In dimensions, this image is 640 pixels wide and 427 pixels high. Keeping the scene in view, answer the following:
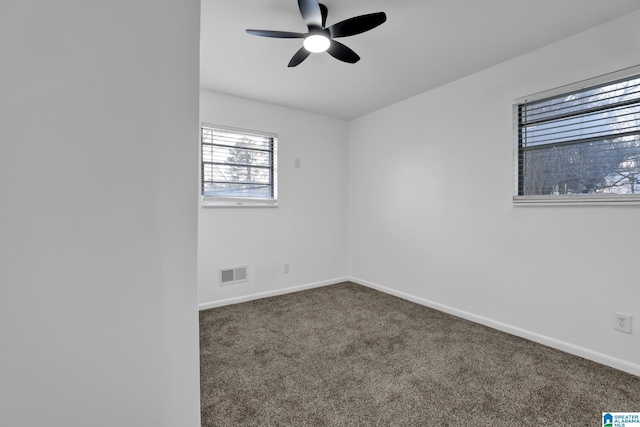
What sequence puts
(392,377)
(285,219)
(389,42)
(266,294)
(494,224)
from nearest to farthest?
(392,377)
(389,42)
(494,224)
(266,294)
(285,219)

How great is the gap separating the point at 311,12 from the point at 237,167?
2.08m

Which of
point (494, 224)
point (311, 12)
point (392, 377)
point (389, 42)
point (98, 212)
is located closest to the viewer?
point (98, 212)

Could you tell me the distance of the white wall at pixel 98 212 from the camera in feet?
2.02

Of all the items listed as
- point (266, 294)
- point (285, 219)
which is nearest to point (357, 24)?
point (285, 219)

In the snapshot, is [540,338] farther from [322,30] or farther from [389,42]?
[322,30]

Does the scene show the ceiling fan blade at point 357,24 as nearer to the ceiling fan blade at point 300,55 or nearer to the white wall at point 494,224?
the ceiling fan blade at point 300,55

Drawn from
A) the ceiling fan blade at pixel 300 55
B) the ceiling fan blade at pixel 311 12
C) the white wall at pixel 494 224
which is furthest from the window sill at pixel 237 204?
the ceiling fan blade at pixel 311 12

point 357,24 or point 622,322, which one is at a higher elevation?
point 357,24

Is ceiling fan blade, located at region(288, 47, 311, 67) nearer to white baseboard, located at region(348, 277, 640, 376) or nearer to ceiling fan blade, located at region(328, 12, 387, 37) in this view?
ceiling fan blade, located at region(328, 12, 387, 37)

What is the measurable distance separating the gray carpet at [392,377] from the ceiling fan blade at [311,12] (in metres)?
2.29

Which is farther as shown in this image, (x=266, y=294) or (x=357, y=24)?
(x=266, y=294)

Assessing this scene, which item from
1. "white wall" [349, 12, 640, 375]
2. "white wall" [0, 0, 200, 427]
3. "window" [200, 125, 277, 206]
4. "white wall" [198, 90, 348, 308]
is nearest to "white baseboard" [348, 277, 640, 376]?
"white wall" [349, 12, 640, 375]

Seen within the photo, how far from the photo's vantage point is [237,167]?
3.46 meters

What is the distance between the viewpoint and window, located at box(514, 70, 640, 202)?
1.99m
